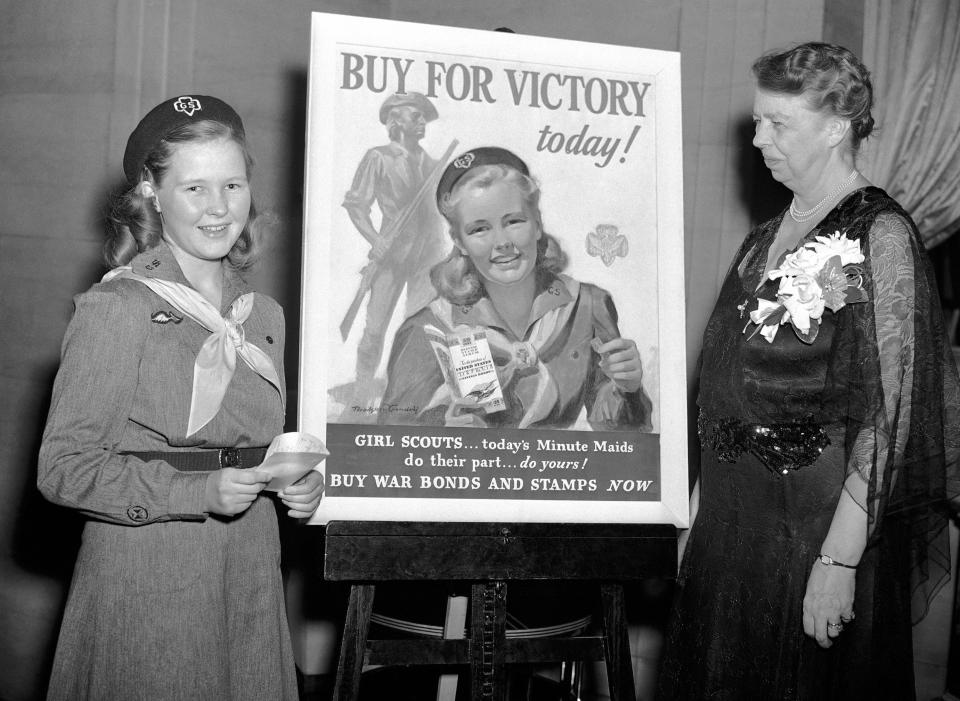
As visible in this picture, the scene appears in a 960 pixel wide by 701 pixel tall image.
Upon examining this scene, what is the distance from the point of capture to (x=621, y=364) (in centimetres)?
201

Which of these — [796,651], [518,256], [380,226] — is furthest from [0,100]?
[796,651]

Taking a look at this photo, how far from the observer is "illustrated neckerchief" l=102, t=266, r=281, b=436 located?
5.29ft

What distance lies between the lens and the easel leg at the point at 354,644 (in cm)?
185

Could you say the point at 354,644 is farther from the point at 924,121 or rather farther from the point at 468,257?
the point at 924,121

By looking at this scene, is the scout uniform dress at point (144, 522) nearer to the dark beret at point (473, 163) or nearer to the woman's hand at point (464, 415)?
the woman's hand at point (464, 415)

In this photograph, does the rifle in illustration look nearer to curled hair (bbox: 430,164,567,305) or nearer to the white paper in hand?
curled hair (bbox: 430,164,567,305)

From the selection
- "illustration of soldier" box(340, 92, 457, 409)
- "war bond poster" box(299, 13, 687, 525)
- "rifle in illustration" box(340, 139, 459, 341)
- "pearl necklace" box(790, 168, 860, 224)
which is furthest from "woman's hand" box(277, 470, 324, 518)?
"pearl necklace" box(790, 168, 860, 224)

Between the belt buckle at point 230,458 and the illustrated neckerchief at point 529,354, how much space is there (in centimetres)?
41

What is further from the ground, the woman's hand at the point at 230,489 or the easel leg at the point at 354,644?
the woman's hand at the point at 230,489

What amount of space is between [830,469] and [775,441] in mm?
113

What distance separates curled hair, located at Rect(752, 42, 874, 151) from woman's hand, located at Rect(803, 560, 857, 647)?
84cm

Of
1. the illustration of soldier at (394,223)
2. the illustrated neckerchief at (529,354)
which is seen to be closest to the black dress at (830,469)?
the illustrated neckerchief at (529,354)

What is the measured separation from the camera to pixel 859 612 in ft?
5.82

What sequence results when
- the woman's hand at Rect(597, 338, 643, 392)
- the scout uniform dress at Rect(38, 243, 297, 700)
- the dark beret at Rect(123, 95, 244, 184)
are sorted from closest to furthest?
the scout uniform dress at Rect(38, 243, 297, 700) → the dark beret at Rect(123, 95, 244, 184) → the woman's hand at Rect(597, 338, 643, 392)
